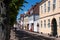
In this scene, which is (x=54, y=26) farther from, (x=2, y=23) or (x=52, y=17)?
(x=2, y=23)

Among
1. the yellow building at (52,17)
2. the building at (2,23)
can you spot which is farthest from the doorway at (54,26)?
the building at (2,23)

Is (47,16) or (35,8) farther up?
(35,8)

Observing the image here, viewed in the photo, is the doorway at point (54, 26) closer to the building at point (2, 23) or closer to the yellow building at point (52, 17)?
the yellow building at point (52, 17)

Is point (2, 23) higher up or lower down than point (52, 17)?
lower down

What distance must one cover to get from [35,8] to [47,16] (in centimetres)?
3637

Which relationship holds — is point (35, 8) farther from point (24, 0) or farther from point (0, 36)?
point (0, 36)

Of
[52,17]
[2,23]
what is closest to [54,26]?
[52,17]

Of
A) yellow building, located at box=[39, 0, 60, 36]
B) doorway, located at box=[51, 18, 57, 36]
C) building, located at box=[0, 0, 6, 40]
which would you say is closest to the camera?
building, located at box=[0, 0, 6, 40]

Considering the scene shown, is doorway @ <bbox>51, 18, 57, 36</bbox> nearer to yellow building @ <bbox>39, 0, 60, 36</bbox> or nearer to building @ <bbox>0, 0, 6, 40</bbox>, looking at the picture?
yellow building @ <bbox>39, 0, 60, 36</bbox>

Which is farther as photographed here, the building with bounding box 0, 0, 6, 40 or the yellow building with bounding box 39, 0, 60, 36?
the yellow building with bounding box 39, 0, 60, 36

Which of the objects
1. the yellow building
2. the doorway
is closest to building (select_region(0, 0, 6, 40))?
the yellow building

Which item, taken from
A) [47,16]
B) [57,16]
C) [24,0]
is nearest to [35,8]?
[47,16]

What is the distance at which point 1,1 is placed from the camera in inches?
154

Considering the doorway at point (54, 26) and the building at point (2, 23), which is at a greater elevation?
the doorway at point (54, 26)
